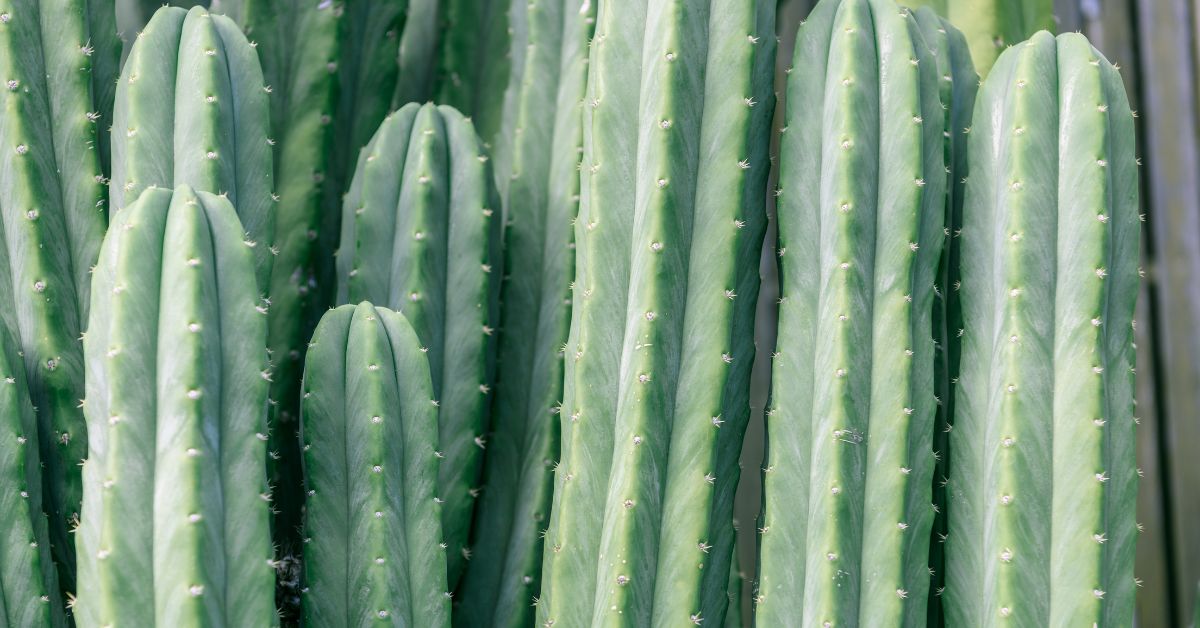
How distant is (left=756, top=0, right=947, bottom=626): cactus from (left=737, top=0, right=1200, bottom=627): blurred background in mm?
1201

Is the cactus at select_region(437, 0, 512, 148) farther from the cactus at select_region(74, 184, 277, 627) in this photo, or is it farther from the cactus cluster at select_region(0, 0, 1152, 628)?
the cactus at select_region(74, 184, 277, 627)

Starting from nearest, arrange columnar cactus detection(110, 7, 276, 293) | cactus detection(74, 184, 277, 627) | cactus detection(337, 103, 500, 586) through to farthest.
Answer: cactus detection(74, 184, 277, 627)
columnar cactus detection(110, 7, 276, 293)
cactus detection(337, 103, 500, 586)

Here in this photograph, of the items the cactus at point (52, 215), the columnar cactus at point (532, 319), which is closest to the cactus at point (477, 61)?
the columnar cactus at point (532, 319)

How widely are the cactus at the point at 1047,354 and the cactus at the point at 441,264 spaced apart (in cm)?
77

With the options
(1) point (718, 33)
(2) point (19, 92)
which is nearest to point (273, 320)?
(2) point (19, 92)

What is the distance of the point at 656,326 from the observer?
154 cm

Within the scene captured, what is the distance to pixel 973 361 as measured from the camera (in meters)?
1.63

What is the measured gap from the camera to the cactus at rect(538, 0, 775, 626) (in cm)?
154

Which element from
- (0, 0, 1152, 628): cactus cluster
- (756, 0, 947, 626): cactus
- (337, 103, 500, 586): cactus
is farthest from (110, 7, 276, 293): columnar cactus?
(756, 0, 947, 626): cactus

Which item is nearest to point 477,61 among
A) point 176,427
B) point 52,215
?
point 52,215

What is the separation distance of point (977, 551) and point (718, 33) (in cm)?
86

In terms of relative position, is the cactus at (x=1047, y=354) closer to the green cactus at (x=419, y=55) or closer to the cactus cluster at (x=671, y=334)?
the cactus cluster at (x=671, y=334)

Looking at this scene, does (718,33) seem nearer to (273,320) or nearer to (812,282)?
(812,282)

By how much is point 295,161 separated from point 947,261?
1131mm
